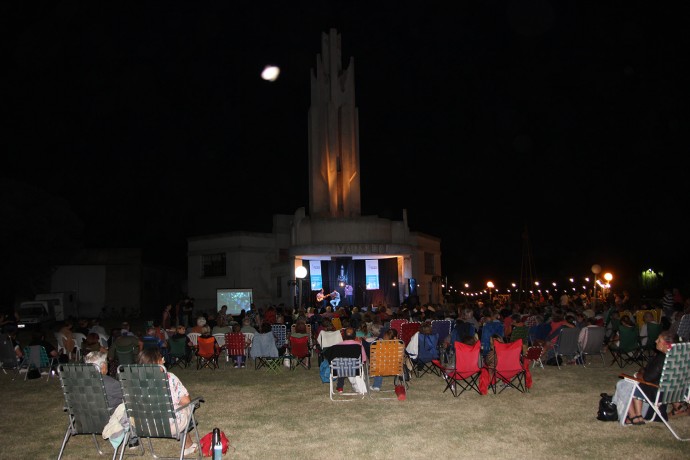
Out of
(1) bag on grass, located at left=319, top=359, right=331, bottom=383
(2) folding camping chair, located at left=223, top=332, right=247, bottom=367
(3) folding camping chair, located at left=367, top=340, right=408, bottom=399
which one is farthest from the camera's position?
(2) folding camping chair, located at left=223, top=332, right=247, bottom=367

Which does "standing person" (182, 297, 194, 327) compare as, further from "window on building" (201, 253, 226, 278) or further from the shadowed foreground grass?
the shadowed foreground grass

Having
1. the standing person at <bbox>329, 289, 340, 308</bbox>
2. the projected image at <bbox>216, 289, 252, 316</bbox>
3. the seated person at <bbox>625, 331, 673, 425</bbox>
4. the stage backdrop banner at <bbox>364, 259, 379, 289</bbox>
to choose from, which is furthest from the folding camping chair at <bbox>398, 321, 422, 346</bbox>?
the stage backdrop banner at <bbox>364, 259, 379, 289</bbox>

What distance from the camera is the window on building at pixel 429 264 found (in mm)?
34703

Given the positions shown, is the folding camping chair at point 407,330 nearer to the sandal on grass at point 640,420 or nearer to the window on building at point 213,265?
the sandal on grass at point 640,420

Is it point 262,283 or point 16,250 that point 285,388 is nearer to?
point 262,283

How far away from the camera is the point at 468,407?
7.91m

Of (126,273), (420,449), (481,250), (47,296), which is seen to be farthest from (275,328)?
(481,250)

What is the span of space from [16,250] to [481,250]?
43.7 meters

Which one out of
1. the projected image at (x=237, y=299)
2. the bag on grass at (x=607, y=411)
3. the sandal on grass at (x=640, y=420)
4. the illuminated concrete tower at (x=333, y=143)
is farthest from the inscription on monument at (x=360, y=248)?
the sandal on grass at (x=640, y=420)

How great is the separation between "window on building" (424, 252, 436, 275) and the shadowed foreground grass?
24562mm

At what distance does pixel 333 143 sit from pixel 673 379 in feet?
88.5

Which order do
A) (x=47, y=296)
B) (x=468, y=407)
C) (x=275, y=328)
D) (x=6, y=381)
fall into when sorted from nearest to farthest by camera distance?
1. (x=468, y=407)
2. (x=6, y=381)
3. (x=275, y=328)
4. (x=47, y=296)

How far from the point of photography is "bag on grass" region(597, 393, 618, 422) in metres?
6.79

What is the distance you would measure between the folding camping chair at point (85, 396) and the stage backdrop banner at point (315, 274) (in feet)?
80.0
